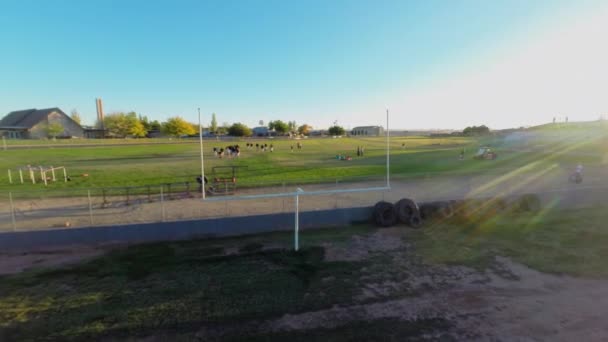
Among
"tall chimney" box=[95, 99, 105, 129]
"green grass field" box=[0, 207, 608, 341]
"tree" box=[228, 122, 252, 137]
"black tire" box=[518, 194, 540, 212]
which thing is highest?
"tall chimney" box=[95, 99, 105, 129]

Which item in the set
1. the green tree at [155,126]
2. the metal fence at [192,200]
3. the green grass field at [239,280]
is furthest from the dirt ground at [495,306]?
the green tree at [155,126]

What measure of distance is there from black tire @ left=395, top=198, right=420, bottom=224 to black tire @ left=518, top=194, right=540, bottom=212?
200 inches

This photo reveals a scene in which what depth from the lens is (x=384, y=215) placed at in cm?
1034

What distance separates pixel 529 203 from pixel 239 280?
12341 mm

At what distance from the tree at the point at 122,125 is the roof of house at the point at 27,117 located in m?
12.4

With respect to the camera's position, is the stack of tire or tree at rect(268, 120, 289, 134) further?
tree at rect(268, 120, 289, 134)

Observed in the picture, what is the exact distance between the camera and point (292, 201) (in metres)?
13.1

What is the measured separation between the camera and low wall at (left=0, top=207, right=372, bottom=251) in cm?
805

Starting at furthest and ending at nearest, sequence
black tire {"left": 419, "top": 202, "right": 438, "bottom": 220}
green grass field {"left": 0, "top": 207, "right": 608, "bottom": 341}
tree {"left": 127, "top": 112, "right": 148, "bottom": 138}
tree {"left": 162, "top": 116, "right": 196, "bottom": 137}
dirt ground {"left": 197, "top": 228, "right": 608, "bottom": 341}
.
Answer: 1. tree {"left": 162, "top": 116, "right": 196, "bottom": 137}
2. tree {"left": 127, "top": 112, "right": 148, "bottom": 138}
3. black tire {"left": 419, "top": 202, "right": 438, "bottom": 220}
4. green grass field {"left": 0, "top": 207, "right": 608, "bottom": 341}
5. dirt ground {"left": 197, "top": 228, "right": 608, "bottom": 341}

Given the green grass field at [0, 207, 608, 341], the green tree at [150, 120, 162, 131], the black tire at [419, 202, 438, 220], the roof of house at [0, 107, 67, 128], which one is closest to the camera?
the green grass field at [0, 207, 608, 341]

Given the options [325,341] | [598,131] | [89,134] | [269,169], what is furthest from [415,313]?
[89,134]

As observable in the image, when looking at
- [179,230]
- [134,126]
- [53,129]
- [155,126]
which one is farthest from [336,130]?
[179,230]

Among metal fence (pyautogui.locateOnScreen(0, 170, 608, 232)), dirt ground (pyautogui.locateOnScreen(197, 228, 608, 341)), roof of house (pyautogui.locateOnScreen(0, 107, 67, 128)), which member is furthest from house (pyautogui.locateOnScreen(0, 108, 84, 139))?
dirt ground (pyautogui.locateOnScreen(197, 228, 608, 341))

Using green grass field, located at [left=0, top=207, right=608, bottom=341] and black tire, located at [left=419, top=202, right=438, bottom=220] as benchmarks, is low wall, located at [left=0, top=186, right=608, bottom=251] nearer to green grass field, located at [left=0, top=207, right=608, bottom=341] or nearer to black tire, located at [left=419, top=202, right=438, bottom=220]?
green grass field, located at [left=0, top=207, right=608, bottom=341]
